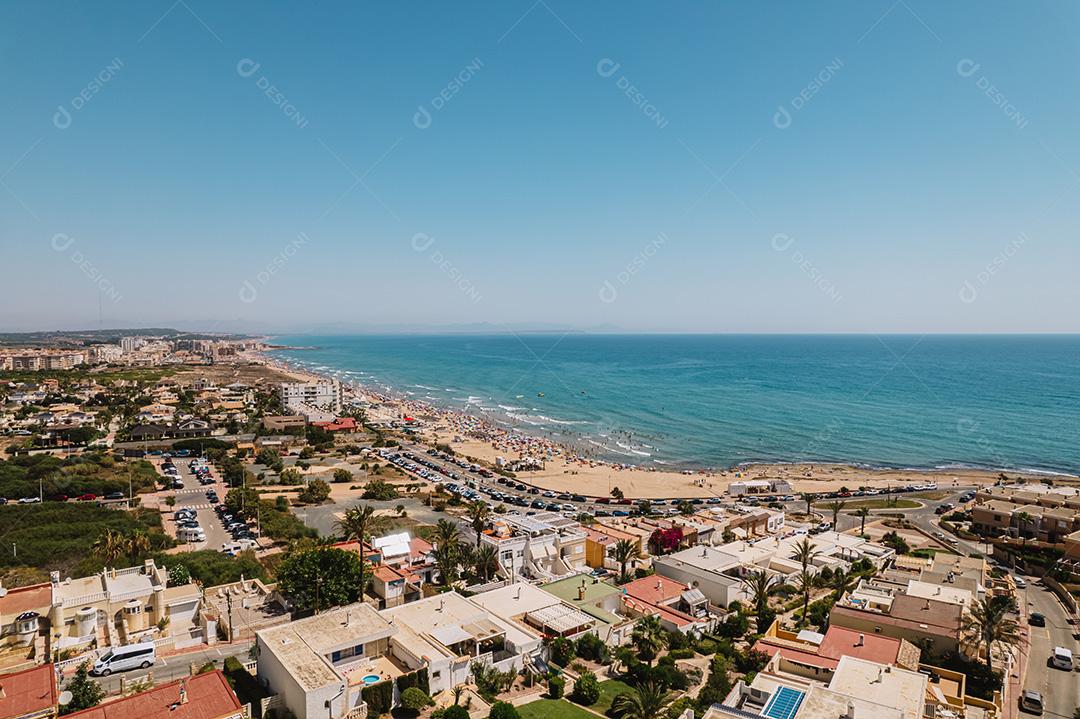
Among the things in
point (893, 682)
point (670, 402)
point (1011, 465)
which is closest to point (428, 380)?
point (670, 402)

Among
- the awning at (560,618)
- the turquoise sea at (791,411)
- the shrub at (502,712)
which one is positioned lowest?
the turquoise sea at (791,411)

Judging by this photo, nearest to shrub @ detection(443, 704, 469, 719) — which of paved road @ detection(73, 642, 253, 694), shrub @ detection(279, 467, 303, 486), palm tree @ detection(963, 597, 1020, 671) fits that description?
paved road @ detection(73, 642, 253, 694)

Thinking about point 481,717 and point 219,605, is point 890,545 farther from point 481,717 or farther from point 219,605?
point 219,605

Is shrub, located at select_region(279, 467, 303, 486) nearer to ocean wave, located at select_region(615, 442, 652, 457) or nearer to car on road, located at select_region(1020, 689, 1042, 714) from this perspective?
ocean wave, located at select_region(615, 442, 652, 457)

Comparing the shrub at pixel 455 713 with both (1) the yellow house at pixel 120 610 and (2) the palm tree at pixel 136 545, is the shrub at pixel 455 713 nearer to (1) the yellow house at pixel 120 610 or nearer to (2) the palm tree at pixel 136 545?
(1) the yellow house at pixel 120 610

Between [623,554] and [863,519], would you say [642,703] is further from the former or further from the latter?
[863,519]

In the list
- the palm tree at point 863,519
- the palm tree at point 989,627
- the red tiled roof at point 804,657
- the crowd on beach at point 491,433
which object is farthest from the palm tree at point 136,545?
the palm tree at point 863,519
